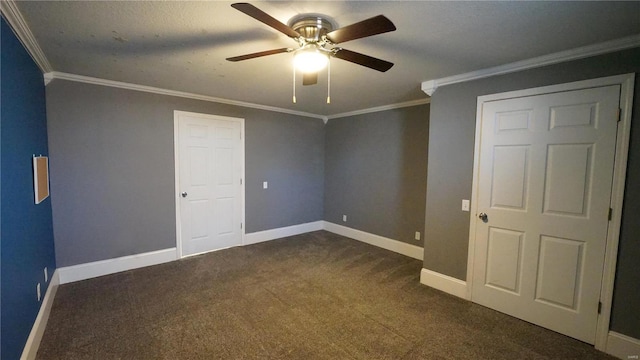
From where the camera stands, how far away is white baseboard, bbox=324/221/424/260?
4.11m

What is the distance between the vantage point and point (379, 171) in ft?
15.1

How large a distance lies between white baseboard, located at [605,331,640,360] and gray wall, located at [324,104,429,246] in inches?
83.7

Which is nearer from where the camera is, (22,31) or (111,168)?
(22,31)

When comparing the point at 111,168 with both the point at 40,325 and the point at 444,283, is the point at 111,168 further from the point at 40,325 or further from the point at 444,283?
the point at 444,283

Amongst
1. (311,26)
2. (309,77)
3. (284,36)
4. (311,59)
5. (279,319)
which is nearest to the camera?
(311,26)

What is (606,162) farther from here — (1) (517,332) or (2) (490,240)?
(1) (517,332)

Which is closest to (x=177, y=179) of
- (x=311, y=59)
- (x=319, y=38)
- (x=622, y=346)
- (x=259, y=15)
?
(x=311, y=59)

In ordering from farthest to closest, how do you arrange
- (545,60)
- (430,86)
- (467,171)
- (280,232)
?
(280,232) < (430,86) < (467,171) < (545,60)

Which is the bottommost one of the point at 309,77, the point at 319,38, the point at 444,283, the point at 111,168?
the point at 444,283

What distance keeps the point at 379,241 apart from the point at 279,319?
256 centimetres

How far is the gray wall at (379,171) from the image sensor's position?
4082 millimetres

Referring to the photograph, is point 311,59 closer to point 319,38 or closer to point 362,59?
point 319,38

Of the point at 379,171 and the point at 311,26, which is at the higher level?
the point at 311,26

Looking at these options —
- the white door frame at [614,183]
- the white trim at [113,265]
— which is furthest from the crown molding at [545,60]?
the white trim at [113,265]
